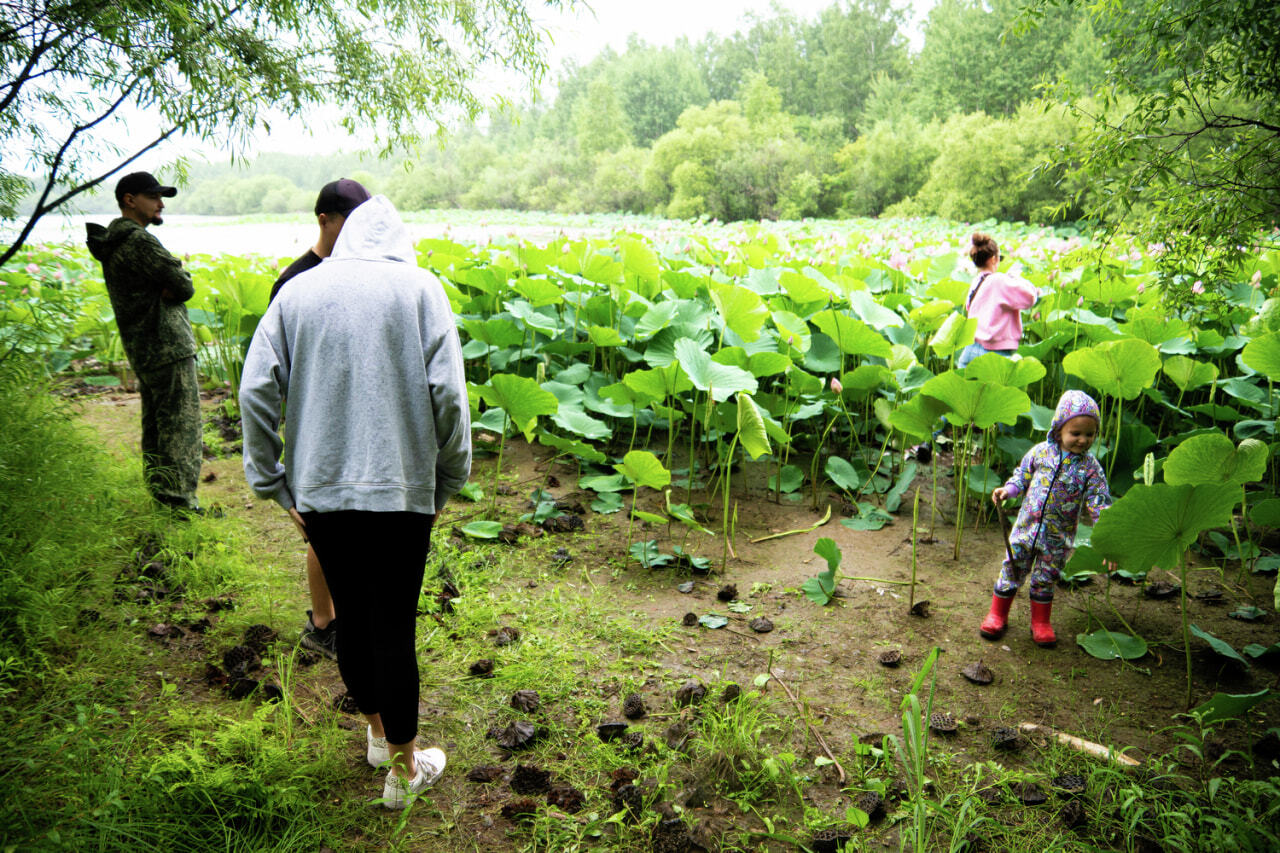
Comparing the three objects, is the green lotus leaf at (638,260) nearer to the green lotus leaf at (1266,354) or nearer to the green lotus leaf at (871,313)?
the green lotus leaf at (871,313)

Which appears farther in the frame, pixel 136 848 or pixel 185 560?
pixel 185 560

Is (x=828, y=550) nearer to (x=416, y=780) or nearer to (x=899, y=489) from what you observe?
(x=899, y=489)

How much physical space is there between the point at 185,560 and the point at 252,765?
3.94 ft

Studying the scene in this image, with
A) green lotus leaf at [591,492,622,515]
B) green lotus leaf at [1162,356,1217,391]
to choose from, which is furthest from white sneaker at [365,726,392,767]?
green lotus leaf at [1162,356,1217,391]

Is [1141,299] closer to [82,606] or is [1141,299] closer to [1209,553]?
[1209,553]

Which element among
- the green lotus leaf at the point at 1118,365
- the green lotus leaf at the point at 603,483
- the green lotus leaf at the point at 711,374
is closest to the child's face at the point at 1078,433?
the green lotus leaf at the point at 1118,365

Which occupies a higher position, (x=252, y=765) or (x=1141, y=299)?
(x=1141, y=299)

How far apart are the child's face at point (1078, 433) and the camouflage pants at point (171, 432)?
3.04 metres

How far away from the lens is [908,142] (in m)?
23.0

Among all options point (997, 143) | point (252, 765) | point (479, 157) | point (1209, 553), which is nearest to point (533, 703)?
point (252, 765)

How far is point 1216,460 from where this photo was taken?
6.30ft

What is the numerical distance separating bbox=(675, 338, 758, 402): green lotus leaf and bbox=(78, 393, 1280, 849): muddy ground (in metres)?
0.64

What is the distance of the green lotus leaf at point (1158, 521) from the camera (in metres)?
1.77

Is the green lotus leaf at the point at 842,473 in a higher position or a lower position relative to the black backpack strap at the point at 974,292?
lower
